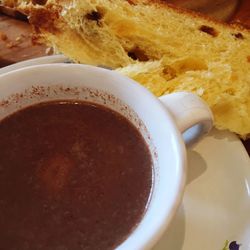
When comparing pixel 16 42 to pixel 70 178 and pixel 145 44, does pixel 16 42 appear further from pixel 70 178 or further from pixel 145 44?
pixel 70 178

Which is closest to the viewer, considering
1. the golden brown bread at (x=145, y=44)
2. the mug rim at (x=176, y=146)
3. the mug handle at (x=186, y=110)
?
the mug rim at (x=176, y=146)

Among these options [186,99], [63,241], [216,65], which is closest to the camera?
[63,241]

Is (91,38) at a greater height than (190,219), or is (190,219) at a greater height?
(91,38)

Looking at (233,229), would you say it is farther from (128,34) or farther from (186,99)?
(128,34)

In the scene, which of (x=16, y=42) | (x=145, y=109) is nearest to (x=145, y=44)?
(x=145, y=109)

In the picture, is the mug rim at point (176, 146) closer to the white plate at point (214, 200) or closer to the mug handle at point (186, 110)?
the mug handle at point (186, 110)

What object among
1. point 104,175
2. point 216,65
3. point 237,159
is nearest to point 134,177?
point 104,175

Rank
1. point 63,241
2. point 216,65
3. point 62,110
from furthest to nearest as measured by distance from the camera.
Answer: point 216,65, point 62,110, point 63,241

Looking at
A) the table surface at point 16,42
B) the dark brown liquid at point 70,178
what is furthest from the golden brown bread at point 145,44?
the dark brown liquid at point 70,178
